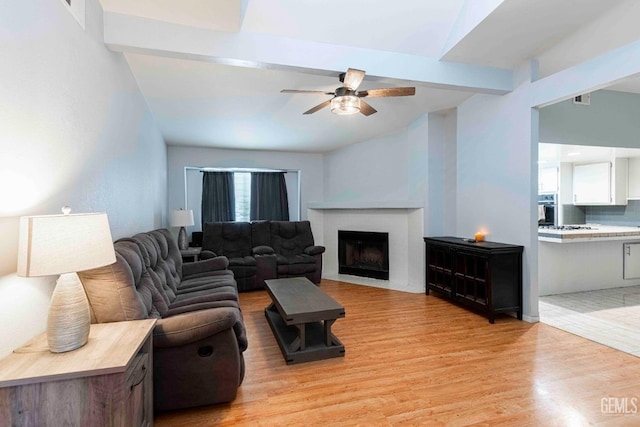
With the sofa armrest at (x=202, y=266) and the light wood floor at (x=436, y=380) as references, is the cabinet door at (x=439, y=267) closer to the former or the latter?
the light wood floor at (x=436, y=380)

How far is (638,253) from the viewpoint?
455 centimetres

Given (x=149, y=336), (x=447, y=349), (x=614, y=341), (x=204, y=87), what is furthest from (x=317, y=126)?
(x=614, y=341)

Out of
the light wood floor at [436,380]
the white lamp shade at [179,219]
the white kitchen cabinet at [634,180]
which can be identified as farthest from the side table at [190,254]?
the white kitchen cabinet at [634,180]

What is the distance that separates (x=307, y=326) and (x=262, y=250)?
2.26 meters

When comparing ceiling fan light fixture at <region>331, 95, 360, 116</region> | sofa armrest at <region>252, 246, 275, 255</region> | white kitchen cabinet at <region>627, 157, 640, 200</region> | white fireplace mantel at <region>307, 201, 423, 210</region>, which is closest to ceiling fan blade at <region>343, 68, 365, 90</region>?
ceiling fan light fixture at <region>331, 95, 360, 116</region>

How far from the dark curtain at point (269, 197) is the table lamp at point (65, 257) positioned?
4.66m

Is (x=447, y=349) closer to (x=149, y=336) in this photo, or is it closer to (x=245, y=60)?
(x=149, y=336)

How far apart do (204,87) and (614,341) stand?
4763mm

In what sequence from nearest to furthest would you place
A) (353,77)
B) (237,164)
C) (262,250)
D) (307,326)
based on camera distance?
(353,77) → (307,326) → (262,250) → (237,164)

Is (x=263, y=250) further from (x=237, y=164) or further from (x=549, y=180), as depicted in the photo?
(x=549, y=180)

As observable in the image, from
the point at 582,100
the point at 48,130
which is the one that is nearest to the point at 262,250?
the point at 48,130

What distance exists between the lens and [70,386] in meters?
1.20

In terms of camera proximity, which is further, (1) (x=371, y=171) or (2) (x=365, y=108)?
(1) (x=371, y=171)

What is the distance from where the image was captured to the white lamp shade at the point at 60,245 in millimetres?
1146
